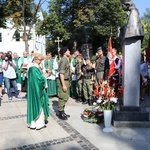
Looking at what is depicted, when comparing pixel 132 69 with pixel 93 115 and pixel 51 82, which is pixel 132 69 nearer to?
pixel 93 115

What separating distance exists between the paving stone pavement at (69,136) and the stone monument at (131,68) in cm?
31

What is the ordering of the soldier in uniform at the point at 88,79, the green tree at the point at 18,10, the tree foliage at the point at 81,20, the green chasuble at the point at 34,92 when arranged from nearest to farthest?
the green chasuble at the point at 34,92 < the soldier in uniform at the point at 88,79 < the green tree at the point at 18,10 < the tree foliage at the point at 81,20

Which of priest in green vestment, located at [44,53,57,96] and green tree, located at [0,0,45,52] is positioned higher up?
green tree, located at [0,0,45,52]

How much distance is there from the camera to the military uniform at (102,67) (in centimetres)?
771

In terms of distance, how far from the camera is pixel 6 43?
125 ft

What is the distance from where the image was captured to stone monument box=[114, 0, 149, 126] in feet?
18.5

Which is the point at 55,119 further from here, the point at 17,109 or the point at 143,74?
the point at 143,74

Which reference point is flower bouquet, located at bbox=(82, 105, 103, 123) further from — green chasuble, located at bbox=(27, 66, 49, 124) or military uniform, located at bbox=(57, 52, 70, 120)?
green chasuble, located at bbox=(27, 66, 49, 124)

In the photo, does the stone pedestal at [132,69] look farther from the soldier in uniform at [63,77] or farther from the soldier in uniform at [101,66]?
the soldier in uniform at [101,66]

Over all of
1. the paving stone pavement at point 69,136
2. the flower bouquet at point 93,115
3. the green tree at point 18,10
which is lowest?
the paving stone pavement at point 69,136

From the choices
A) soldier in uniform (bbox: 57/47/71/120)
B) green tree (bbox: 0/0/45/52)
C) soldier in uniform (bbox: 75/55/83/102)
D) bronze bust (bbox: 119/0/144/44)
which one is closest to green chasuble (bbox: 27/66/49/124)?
soldier in uniform (bbox: 57/47/71/120)

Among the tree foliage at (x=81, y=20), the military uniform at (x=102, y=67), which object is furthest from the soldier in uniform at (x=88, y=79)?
the tree foliage at (x=81, y=20)

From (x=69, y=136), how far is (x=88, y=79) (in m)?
3.23

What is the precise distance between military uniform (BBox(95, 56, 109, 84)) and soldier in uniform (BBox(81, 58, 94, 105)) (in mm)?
A: 316
